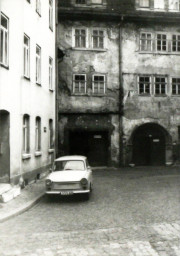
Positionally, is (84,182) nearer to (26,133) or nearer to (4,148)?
(4,148)

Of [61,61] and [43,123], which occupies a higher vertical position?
[61,61]

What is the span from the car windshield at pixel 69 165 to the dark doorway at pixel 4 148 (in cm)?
177

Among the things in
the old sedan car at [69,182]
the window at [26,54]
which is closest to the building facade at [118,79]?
the window at [26,54]

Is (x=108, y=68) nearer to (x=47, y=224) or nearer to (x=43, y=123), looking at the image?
(x=43, y=123)

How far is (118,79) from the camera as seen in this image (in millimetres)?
27109

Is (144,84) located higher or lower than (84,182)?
higher

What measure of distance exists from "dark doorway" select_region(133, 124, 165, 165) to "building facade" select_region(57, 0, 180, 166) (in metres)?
0.07

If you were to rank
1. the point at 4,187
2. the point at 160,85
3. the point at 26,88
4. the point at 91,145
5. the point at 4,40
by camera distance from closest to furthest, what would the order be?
the point at 4,187, the point at 4,40, the point at 26,88, the point at 91,145, the point at 160,85

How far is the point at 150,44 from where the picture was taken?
27.5 metres

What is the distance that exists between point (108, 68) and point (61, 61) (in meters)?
3.17

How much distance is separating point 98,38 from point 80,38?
121 centimetres

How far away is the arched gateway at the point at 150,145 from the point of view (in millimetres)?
27938

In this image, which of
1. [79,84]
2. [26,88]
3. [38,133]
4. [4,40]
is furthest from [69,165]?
[79,84]

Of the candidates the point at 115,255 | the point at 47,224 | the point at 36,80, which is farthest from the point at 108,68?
the point at 115,255
